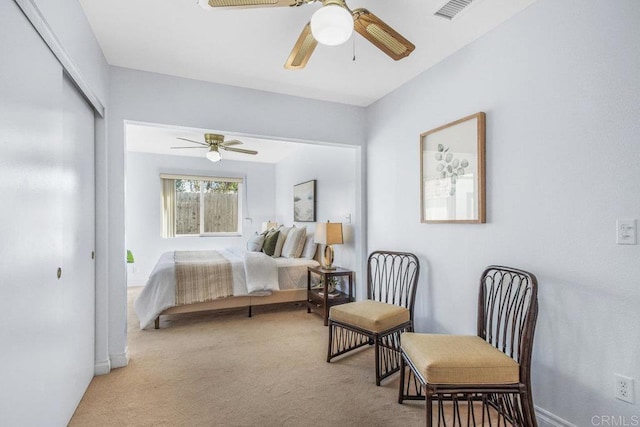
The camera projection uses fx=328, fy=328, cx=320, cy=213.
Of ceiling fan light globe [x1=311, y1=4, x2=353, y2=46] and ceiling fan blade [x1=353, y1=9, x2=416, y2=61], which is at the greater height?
ceiling fan blade [x1=353, y1=9, x2=416, y2=61]

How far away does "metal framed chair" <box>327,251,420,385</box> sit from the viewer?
7.95 ft

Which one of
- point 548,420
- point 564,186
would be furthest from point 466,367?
point 564,186

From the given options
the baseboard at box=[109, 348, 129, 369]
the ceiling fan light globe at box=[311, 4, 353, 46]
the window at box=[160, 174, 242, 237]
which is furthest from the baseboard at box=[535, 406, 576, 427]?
the window at box=[160, 174, 242, 237]

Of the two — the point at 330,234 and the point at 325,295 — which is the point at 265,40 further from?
the point at 325,295

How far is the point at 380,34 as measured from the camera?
1739 millimetres

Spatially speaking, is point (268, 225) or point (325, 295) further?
point (268, 225)

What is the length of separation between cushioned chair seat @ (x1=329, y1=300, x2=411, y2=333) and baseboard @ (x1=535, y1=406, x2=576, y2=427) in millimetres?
958

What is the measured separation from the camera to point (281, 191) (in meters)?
6.71

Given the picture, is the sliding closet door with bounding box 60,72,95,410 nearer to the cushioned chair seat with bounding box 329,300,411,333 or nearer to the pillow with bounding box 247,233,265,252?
the cushioned chair seat with bounding box 329,300,411,333

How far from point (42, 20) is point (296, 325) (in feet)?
10.6

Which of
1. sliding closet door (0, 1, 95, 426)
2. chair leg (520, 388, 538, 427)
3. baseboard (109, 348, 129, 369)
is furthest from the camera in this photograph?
baseboard (109, 348, 129, 369)

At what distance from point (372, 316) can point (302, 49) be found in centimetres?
184

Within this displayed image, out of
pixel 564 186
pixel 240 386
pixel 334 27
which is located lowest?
pixel 240 386

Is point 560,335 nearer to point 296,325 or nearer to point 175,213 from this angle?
point 296,325
